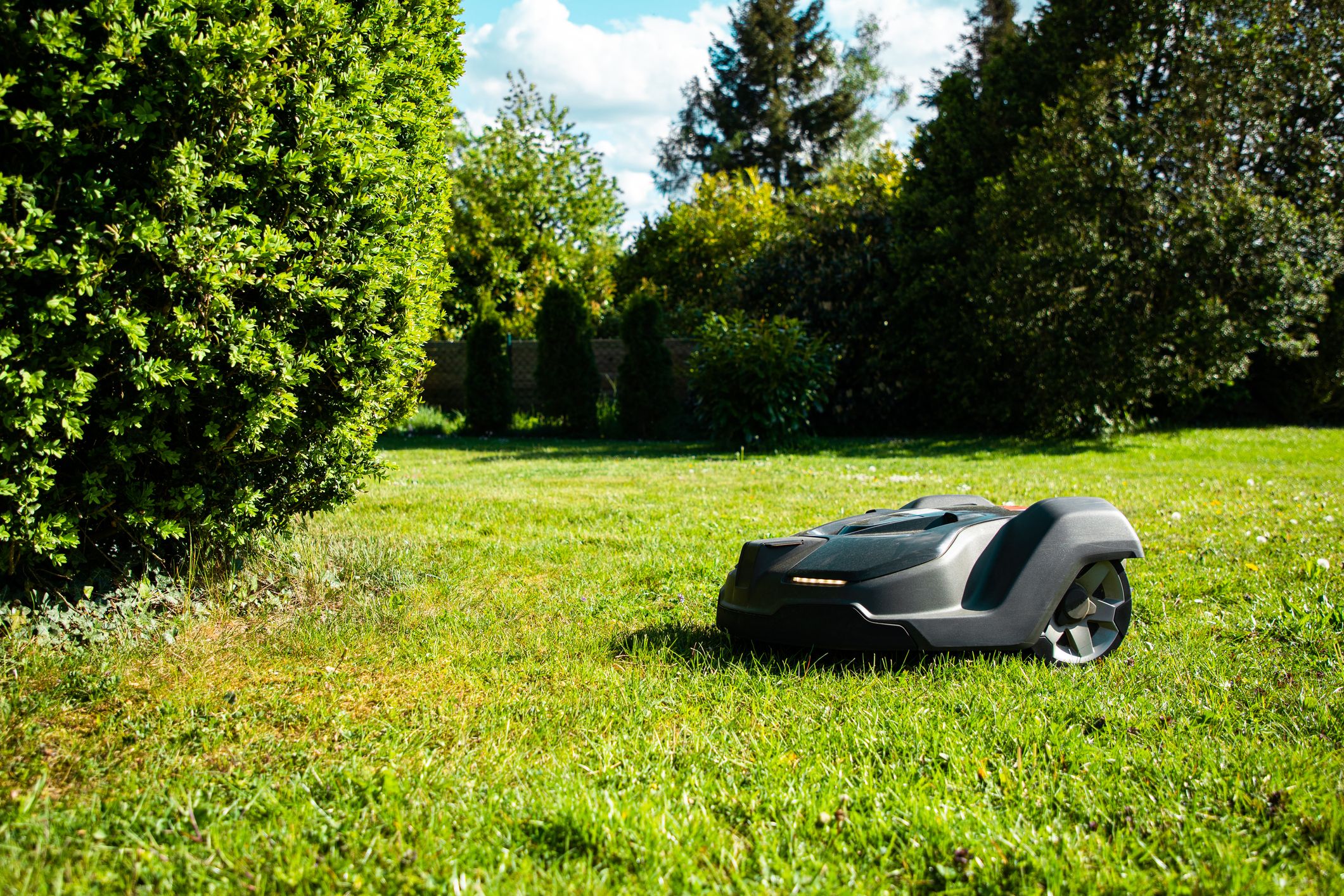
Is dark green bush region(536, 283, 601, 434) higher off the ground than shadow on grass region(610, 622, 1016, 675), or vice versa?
dark green bush region(536, 283, 601, 434)

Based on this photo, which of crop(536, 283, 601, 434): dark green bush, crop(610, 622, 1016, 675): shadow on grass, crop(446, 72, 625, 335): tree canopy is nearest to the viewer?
crop(610, 622, 1016, 675): shadow on grass

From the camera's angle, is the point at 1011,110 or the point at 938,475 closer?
the point at 938,475

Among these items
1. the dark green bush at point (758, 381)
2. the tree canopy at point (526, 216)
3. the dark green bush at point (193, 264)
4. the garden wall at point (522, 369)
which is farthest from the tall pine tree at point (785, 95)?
the dark green bush at point (193, 264)

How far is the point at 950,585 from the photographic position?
3.10 metres

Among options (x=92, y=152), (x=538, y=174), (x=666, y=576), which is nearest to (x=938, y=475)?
(x=666, y=576)

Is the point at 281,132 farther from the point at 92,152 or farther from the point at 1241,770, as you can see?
the point at 1241,770

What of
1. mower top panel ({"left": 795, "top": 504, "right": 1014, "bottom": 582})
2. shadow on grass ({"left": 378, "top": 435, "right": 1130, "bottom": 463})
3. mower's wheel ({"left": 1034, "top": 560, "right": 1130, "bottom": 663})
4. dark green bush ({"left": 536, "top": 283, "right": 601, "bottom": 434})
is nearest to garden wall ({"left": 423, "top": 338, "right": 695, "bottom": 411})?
dark green bush ({"left": 536, "top": 283, "right": 601, "bottom": 434})

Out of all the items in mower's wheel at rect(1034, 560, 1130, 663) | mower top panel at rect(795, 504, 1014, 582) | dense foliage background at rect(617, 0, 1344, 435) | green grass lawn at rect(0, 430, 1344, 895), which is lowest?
green grass lawn at rect(0, 430, 1344, 895)

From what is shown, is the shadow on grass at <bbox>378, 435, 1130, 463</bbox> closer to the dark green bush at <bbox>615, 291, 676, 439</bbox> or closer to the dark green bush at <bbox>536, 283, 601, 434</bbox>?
the dark green bush at <bbox>615, 291, 676, 439</bbox>

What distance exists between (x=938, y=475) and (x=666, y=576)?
5202mm

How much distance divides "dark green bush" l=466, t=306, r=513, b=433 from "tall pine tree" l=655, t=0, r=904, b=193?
2146 centimetres

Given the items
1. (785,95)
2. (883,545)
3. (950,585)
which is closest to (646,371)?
(883,545)

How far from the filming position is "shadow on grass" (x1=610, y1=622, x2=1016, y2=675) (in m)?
3.27

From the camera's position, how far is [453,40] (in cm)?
475
